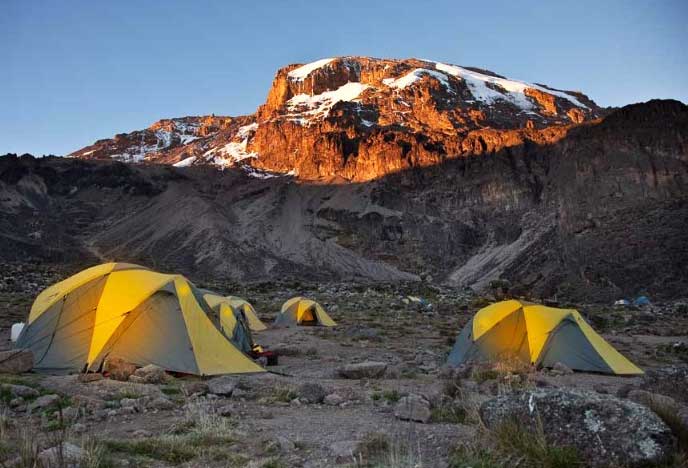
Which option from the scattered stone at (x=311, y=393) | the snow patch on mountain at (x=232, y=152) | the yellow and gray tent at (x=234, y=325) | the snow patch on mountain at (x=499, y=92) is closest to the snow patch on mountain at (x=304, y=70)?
the snow patch on mountain at (x=232, y=152)

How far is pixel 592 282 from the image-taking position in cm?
4147

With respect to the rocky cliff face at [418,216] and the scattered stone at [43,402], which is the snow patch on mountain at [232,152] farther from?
the scattered stone at [43,402]

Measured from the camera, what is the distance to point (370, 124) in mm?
120375

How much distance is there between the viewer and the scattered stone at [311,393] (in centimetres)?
780

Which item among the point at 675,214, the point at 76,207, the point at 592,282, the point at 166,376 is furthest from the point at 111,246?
the point at 166,376

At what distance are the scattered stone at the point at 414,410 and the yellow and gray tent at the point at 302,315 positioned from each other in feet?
55.4

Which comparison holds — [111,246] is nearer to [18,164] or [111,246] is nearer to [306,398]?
[18,164]

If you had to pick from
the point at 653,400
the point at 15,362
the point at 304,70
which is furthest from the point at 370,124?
the point at 653,400

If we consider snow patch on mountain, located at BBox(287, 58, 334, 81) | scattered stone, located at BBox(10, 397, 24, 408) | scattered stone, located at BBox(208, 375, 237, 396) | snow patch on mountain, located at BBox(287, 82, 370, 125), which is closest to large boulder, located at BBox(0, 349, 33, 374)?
scattered stone, located at BBox(10, 397, 24, 408)

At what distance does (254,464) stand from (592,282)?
41657 millimetres

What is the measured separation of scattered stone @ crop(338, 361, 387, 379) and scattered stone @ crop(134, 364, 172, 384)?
312 cm

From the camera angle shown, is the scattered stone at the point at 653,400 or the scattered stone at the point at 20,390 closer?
the scattered stone at the point at 653,400

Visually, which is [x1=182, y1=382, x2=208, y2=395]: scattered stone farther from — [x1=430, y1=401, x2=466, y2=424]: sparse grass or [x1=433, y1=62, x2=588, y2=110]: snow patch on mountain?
[x1=433, y1=62, x2=588, y2=110]: snow patch on mountain

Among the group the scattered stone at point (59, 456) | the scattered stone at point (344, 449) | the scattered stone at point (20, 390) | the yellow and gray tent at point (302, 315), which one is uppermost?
the scattered stone at point (59, 456)
